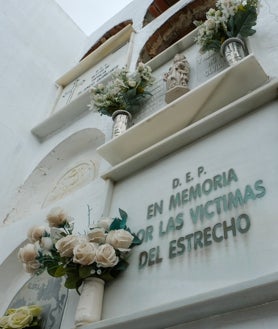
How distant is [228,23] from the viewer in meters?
2.23

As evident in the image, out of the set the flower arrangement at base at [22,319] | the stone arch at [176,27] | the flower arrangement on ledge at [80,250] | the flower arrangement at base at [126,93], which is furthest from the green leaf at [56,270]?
the stone arch at [176,27]

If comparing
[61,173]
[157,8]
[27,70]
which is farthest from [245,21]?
[27,70]

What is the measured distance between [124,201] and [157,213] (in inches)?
12.0

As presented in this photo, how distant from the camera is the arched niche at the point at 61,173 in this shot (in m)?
2.90

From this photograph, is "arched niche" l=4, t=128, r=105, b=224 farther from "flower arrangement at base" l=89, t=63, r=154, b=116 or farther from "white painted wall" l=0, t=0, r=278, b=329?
"flower arrangement at base" l=89, t=63, r=154, b=116

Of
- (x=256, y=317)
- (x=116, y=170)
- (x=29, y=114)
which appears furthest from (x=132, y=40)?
(x=256, y=317)

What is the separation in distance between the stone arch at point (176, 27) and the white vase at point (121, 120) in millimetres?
1312

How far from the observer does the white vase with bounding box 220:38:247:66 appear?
6.72 ft

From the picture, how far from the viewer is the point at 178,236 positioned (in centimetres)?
144

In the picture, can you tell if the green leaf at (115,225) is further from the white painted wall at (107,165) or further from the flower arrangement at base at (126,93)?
the flower arrangement at base at (126,93)

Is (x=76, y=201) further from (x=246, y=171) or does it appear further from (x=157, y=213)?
(x=246, y=171)

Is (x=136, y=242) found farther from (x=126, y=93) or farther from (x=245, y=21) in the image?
→ (x=245, y=21)

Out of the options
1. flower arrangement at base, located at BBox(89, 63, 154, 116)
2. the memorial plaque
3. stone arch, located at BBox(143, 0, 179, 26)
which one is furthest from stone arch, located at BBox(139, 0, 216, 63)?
flower arrangement at base, located at BBox(89, 63, 154, 116)

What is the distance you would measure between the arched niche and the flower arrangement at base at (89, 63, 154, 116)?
0.40 metres
